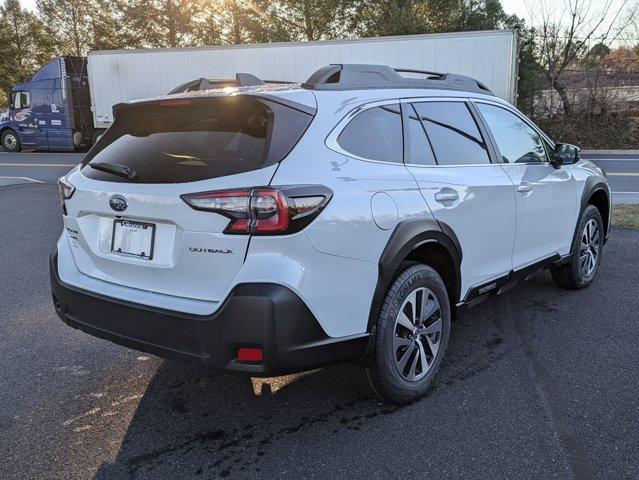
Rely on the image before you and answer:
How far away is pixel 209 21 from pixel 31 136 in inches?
610

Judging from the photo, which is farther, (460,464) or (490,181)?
(490,181)

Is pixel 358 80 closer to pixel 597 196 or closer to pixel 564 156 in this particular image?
pixel 564 156

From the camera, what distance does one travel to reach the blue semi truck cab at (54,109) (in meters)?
20.8

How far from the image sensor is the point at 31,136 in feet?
72.0

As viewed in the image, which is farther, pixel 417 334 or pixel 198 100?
pixel 417 334

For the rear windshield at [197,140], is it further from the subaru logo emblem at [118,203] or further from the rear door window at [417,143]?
the rear door window at [417,143]

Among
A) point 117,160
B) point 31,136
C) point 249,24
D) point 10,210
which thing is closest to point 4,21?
point 249,24

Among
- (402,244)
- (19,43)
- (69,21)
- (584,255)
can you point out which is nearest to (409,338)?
(402,244)

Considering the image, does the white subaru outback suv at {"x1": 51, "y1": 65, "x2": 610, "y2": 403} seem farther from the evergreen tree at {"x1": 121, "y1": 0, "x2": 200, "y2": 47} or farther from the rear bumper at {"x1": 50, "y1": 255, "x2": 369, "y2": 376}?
the evergreen tree at {"x1": 121, "y1": 0, "x2": 200, "y2": 47}

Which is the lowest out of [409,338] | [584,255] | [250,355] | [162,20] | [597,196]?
[584,255]

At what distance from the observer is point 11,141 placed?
22.7 m

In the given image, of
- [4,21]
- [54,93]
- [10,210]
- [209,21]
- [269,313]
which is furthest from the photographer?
[4,21]

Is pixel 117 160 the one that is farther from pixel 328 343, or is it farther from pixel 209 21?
pixel 209 21

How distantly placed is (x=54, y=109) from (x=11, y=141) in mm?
3065
